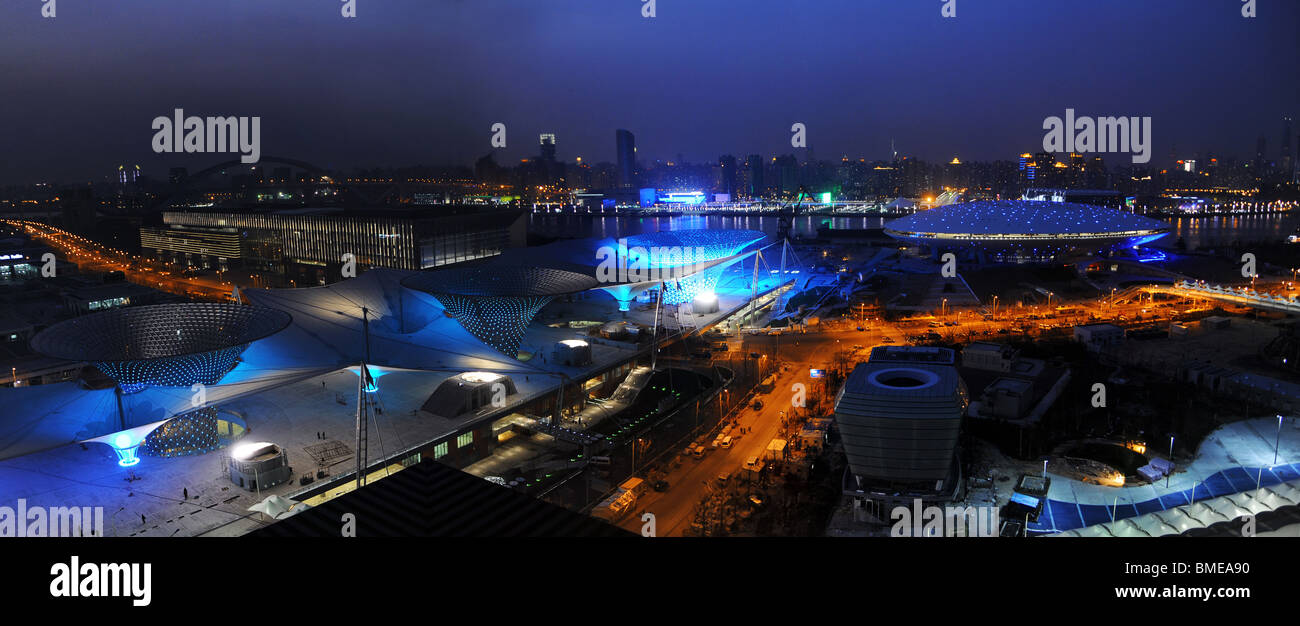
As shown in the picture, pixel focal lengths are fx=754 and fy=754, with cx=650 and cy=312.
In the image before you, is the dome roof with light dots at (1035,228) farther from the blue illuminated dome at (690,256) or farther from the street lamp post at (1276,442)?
the street lamp post at (1276,442)

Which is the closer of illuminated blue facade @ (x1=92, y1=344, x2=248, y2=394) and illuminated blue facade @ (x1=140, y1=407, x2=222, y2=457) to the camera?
illuminated blue facade @ (x1=92, y1=344, x2=248, y2=394)

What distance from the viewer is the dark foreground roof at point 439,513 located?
13.3 ft

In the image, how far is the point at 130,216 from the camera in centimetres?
6062

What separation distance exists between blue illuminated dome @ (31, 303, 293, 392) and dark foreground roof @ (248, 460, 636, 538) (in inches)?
441

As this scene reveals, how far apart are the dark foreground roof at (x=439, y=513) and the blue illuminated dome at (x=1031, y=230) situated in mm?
44738

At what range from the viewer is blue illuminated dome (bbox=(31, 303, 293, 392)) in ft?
44.3

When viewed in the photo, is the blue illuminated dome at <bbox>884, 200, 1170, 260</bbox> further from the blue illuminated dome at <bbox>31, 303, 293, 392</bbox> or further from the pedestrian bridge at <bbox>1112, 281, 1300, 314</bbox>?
the blue illuminated dome at <bbox>31, 303, 293, 392</bbox>

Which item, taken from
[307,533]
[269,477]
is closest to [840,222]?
[269,477]

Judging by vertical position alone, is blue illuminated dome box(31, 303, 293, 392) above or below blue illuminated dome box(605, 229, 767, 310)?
below

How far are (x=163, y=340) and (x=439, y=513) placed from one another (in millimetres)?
13716

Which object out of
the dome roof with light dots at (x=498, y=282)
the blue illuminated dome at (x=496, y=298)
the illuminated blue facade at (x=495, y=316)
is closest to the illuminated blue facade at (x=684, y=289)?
the dome roof with light dots at (x=498, y=282)

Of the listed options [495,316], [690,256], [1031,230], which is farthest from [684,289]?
[1031,230]

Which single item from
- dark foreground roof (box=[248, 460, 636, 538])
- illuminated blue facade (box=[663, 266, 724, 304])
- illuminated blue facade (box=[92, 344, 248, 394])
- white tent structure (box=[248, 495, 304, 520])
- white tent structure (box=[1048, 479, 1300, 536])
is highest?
illuminated blue facade (box=[663, 266, 724, 304])

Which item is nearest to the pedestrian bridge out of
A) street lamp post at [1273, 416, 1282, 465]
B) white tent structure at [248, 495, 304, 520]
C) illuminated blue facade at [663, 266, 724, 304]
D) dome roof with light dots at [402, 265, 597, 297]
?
street lamp post at [1273, 416, 1282, 465]
